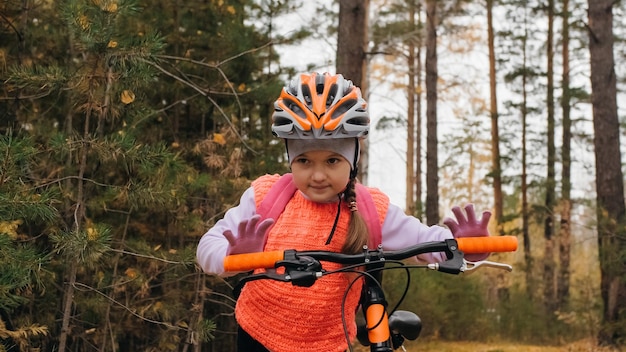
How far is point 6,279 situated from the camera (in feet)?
12.6

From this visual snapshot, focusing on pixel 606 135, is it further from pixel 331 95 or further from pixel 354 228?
pixel 331 95

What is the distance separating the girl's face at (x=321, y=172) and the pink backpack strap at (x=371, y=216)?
16 cm

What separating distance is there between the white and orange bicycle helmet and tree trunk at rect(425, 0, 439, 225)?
1517 cm

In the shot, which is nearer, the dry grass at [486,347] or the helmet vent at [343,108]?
the helmet vent at [343,108]

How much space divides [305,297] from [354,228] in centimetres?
37

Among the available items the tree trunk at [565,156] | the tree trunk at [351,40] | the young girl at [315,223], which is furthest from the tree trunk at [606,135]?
the young girl at [315,223]

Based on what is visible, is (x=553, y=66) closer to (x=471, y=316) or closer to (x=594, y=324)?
(x=471, y=316)

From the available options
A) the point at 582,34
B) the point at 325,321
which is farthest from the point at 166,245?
the point at 582,34

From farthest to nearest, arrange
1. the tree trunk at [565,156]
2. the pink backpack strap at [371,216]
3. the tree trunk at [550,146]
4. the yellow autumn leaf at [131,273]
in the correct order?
the tree trunk at [550,146]
the tree trunk at [565,156]
the yellow autumn leaf at [131,273]
the pink backpack strap at [371,216]

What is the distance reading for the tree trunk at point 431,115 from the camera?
17891 millimetres

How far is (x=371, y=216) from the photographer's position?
3.03 m

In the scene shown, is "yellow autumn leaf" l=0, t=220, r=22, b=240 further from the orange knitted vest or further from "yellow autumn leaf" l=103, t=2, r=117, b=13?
the orange knitted vest

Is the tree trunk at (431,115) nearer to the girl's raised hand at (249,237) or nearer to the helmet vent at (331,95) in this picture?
the helmet vent at (331,95)

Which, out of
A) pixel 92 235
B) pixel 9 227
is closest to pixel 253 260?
pixel 92 235
